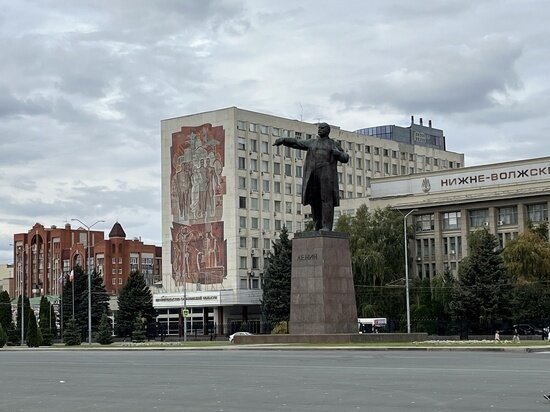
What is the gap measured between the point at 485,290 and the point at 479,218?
21356 mm

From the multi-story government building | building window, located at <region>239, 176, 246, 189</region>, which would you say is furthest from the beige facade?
building window, located at <region>239, 176, 246, 189</region>

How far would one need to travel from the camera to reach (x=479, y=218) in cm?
10462

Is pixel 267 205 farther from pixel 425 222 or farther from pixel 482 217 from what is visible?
pixel 482 217

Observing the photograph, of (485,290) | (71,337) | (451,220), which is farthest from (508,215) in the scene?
(71,337)

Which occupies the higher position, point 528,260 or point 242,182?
point 242,182

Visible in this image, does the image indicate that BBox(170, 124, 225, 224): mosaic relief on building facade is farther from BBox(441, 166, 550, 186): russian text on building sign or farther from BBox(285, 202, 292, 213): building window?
BBox(441, 166, 550, 186): russian text on building sign

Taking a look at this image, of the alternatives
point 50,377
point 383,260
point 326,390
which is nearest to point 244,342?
point 50,377

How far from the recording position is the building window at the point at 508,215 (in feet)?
333

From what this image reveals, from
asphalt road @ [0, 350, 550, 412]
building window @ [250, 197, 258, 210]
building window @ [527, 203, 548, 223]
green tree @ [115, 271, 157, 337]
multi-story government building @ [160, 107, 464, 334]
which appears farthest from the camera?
building window @ [250, 197, 258, 210]

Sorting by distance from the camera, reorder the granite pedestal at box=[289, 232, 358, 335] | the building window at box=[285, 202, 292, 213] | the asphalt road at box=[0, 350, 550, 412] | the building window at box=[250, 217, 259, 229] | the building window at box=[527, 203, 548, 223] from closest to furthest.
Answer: the asphalt road at box=[0, 350, 550, 412] → the granite pedestal at box=[289, 232, 358, 335] → the building window at box=[527, 203, 548, 223] → the building window at box=[250, 217, 259, 229] → the building window at box=[285, 202, 292, 213]

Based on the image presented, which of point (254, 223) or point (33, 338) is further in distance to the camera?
point (254, 223)

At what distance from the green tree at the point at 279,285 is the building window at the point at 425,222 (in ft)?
58.2

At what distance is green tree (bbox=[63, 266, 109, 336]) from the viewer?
119 metres

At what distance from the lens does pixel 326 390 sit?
60.5ft
